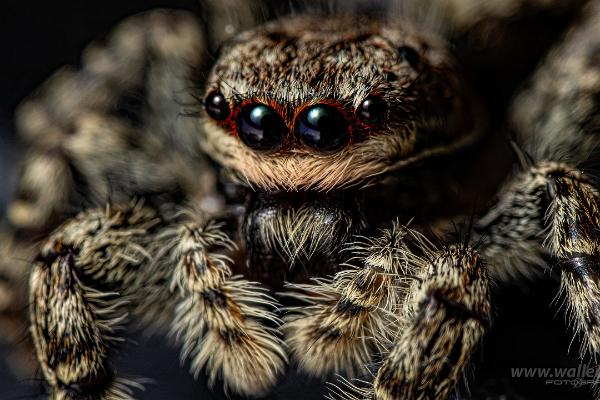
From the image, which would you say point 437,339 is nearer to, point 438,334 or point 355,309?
point 438,334

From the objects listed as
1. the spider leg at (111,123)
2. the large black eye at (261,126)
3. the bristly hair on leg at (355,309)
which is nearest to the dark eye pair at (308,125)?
the large black eye at (261,126)

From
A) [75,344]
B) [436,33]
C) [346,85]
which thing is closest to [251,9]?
[436,33]

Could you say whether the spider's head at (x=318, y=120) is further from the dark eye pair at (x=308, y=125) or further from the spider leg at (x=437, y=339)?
the spider leg at (x=437, y=339)

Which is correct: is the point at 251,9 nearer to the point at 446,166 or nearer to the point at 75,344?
the point at 446,166

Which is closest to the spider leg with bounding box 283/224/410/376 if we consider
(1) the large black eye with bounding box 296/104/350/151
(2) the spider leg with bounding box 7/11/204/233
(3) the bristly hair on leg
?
(3) the bristly hair on leg

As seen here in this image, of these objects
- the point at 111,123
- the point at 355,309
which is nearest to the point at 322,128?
the point at 355,309

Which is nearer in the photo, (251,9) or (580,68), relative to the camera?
(580,68)
